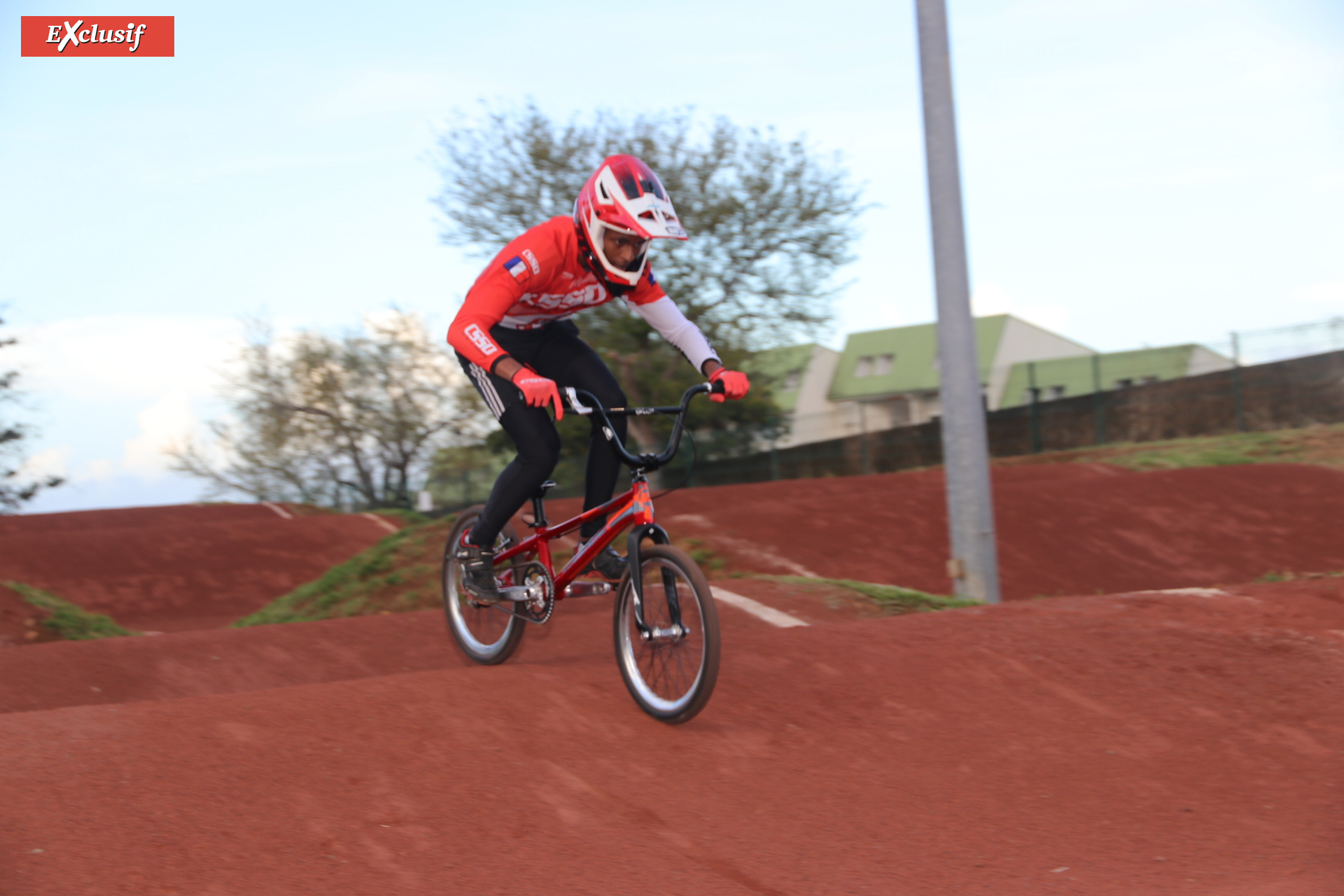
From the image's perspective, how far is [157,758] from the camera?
13.1 feet

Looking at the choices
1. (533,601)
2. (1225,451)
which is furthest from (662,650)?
(1225,451)

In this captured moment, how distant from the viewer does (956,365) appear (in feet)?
28.0

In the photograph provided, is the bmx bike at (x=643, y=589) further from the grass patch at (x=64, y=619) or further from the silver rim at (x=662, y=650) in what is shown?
the grass patch at (x=64, y=619)

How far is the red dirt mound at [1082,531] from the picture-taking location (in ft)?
40.4

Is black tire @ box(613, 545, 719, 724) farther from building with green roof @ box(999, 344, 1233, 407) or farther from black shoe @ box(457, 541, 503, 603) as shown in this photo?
building with green roof @ box(999, 344, 1233, 407)

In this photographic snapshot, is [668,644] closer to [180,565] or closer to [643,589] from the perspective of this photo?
[643,589]

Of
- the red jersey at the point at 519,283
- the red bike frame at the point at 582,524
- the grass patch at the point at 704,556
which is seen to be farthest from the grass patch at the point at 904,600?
the red jersey at the point at 519,283

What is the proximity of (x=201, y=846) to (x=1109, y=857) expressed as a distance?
307cm

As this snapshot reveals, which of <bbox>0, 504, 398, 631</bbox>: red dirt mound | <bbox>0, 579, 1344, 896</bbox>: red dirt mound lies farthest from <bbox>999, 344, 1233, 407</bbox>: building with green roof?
<bbox>0, 579, 1344, 896</bbox>: red dirt mound

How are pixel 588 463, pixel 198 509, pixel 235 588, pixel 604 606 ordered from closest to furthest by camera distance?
pixel 588 463
pixel 604 606
pixel 235 588
pixel 198 509

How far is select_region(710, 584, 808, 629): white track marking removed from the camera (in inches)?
310

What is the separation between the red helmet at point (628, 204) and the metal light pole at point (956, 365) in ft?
14.5

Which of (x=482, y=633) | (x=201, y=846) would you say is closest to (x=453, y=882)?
(x=201, y=846)

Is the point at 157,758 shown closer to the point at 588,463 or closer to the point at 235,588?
the point at 588,463
